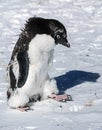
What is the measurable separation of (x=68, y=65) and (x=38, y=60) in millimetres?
1797

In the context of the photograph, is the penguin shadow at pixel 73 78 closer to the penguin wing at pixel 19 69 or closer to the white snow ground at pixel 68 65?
the white snow ground at pixel 68 65

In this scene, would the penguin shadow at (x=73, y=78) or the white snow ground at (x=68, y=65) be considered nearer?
the white snow ground at (x=68, y=65)

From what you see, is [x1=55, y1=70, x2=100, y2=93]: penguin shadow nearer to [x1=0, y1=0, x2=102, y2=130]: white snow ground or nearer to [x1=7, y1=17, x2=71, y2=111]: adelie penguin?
[x1=0, y1=0, x2=102, y2=130]: white snow ground

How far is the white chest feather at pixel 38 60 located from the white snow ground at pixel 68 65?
197 mm

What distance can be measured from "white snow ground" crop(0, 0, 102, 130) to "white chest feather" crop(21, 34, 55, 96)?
0.20m

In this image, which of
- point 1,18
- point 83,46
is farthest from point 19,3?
point 83,46

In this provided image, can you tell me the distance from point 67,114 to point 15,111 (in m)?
0.48

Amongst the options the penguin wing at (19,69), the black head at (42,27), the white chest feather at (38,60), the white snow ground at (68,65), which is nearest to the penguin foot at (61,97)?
the white snow ground at (68,65)

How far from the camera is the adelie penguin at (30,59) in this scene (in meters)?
5.07

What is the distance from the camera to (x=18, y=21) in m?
9.11

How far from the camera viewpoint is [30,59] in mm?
5082

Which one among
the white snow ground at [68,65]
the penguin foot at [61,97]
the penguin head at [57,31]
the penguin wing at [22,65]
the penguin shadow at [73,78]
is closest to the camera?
the white snow ground at [68,65]

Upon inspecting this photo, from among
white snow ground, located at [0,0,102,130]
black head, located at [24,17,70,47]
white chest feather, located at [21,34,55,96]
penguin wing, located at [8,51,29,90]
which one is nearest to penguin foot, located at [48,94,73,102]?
white snow ground, located at [0,0,102,130]

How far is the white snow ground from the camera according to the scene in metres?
4.74
